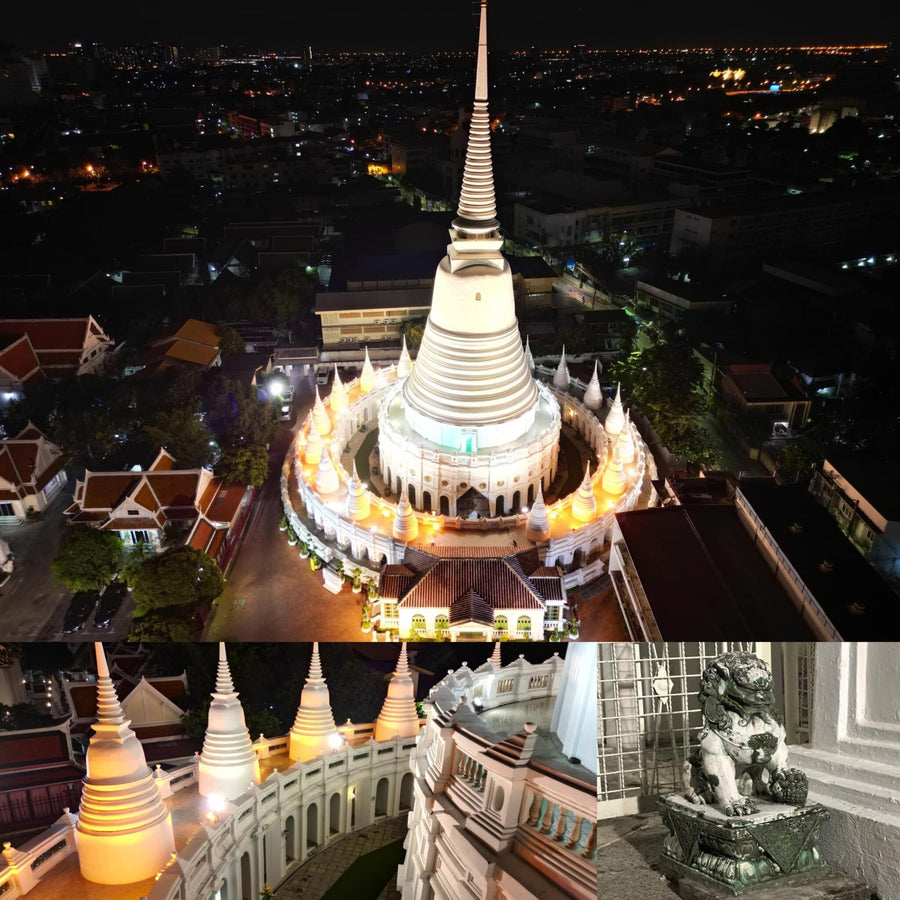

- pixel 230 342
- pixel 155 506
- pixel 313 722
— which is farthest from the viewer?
pixel 230 342

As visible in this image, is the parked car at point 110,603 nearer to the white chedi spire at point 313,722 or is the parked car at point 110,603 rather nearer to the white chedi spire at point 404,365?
the white chedi spire at point 313,722

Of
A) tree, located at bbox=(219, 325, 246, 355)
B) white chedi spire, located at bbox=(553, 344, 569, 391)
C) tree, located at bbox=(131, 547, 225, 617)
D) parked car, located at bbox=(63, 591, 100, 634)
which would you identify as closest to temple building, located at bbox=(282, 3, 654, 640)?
tree, located at bbox=(131, 547, 225, 617)

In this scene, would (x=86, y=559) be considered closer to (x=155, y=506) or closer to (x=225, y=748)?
(x=155, y=506)

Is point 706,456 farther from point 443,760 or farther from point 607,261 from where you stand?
point 443,760

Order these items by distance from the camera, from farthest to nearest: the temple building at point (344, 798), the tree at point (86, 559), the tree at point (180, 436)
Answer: the tree at point (180, 436) → the tree at point (86, 559) → the temple building at point (344, 798)

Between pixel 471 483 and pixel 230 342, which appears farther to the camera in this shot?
pixel 230 342

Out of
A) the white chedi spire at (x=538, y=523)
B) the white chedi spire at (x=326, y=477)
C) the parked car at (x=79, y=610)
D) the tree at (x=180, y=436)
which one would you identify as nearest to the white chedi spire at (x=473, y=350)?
the white chedi spire at (x=538, y=523)

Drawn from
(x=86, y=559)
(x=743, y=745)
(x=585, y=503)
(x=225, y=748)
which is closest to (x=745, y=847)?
(x=743, y=745)
